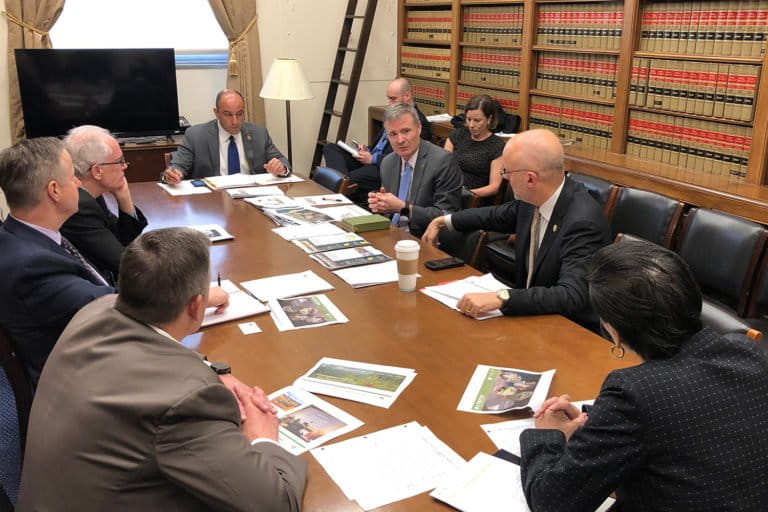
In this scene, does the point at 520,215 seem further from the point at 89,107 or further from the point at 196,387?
the point at 89,107

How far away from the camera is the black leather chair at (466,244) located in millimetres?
2947

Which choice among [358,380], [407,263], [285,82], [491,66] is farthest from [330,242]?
[491,66]

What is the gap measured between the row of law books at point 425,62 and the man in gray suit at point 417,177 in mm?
2557

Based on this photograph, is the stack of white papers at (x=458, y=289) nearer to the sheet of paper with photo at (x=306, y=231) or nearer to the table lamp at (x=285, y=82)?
the sheet of paper with photo at (x=306, y=231)

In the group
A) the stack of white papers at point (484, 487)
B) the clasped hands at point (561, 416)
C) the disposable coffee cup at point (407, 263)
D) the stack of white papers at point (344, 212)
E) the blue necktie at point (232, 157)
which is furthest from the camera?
the blue necktie at point (232, 157)

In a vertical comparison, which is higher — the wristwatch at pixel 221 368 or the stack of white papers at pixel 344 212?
the stack of white papers at pixel 344 212

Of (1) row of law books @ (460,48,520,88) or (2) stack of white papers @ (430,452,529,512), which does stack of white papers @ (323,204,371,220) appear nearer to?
A: (2) stack of white papers @ (430,452,529,512)

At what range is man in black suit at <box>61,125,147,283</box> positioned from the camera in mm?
2453

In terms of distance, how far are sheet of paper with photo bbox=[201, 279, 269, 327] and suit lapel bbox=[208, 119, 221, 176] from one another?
86.4 inches

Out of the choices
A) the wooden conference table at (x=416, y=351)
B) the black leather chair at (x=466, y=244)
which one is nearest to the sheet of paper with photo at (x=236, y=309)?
the wooden conference table at (x=416, y=351)

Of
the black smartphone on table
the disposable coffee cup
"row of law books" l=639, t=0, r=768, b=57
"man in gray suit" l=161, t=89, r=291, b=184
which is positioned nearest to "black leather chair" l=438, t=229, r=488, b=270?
the black smartphone on table

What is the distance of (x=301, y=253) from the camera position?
107 inches

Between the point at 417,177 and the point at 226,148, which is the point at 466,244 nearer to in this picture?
the point at 417,177

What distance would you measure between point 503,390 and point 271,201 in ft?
6.95
